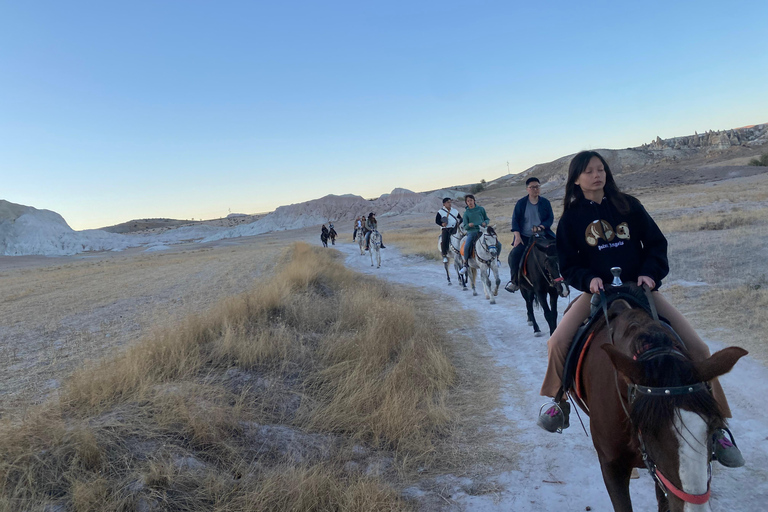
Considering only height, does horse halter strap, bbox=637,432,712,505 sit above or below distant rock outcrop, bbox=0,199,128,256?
below

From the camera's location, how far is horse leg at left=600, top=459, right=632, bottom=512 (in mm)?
2779

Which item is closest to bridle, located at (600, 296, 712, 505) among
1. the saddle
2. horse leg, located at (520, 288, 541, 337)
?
the saddle

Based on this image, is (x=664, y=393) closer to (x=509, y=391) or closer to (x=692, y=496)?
(x=692, y=496)

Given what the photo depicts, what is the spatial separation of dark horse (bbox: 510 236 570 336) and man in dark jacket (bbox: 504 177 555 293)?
21cm

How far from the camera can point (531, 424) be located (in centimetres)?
484

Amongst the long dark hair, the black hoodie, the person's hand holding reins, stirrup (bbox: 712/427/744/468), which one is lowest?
stirrup (bbox: 712/427/744/468)

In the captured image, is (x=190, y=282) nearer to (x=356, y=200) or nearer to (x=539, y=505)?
(x=539, y=505)

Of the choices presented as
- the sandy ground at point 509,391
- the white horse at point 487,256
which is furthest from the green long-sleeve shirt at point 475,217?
the sandy ground at point 509,391

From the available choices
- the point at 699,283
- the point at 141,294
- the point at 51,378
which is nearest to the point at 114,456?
the point at 51,378

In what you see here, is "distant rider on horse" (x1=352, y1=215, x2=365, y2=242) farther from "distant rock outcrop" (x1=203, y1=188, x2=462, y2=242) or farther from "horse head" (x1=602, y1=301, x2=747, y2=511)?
"distant rock outcrop" (x1=203, y1=188, x2=462, y2=242)

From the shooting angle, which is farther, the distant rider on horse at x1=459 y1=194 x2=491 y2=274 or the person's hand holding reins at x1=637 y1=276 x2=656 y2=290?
the distant rider on horse at x1=459 y1=194 x2=491 y2=274

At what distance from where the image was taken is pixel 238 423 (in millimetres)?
4297

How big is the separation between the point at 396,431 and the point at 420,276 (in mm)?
12786

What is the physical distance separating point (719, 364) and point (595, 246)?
162 centimetres
